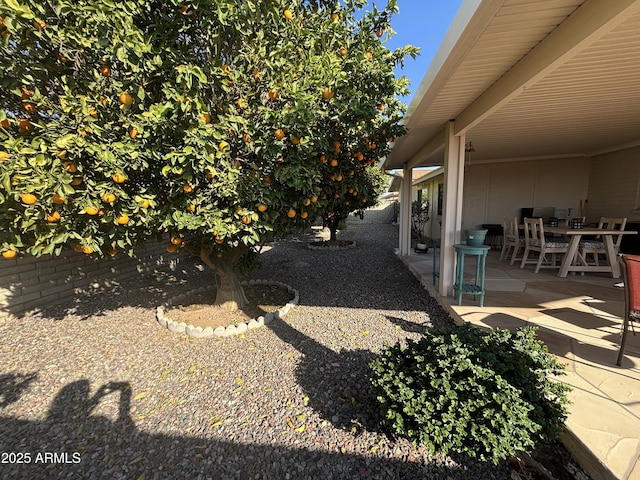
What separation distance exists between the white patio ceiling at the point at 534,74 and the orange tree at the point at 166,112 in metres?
0.88

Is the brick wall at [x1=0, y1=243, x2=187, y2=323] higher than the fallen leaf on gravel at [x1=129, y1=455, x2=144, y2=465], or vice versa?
the brick wall at [x1=0, y1=243, x2=187, y2=323]

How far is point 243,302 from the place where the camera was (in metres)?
4.19

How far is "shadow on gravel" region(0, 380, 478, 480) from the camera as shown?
171 cm

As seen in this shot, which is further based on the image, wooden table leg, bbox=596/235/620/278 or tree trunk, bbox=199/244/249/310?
wooden table leg, bbox=596/235/620/278

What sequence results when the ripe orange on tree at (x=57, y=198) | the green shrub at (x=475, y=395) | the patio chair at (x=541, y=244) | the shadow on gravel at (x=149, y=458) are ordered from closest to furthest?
the green shrub at (x=475, y=395) < the shadow on gravel at (x=149, y=458) < the ripe orange on tree at (x=57, y=198) < the patio chair at (x=541, y=244)

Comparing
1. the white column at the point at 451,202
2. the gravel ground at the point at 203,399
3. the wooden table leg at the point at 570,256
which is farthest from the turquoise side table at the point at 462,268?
the wooden table leg at the point at 570,256

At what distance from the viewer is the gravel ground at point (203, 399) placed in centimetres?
177

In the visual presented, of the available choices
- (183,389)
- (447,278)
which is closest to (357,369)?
(183,389)

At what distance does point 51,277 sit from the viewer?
4309 millimetres

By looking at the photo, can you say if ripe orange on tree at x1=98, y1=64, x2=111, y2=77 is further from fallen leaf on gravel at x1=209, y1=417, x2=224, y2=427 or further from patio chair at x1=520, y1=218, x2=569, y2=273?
patio chair at x1=520, y1=218, x2=569, y2=273

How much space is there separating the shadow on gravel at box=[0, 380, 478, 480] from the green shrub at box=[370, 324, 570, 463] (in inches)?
11.4

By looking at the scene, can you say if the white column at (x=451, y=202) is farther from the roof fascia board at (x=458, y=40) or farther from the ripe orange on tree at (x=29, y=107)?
the ripe orange on tree at (x=29, y=107)

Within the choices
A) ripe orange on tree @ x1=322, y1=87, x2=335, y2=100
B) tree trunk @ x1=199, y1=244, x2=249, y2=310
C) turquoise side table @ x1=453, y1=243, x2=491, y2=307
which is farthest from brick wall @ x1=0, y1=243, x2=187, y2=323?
turquoise side table @ x1=453, y1=243, x2=491, y2=307

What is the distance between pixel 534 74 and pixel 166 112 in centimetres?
282
